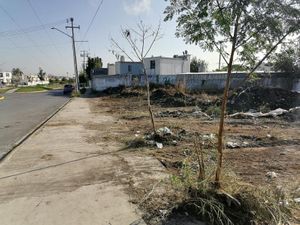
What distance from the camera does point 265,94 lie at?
20969mm

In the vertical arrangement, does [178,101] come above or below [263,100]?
A: below

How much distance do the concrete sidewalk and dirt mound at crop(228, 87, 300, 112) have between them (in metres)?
11.5

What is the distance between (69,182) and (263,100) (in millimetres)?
16966

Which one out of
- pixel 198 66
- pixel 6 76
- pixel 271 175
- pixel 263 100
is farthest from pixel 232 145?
pixel 6 76

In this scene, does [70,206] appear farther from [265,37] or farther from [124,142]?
[124,142]

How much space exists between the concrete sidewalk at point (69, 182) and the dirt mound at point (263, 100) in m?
11.5

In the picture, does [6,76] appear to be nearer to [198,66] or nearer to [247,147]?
[198,66]

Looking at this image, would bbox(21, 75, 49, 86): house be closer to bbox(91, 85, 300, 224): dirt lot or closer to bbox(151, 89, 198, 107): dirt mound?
bbox(151, 89, 198, 107): dirt mound

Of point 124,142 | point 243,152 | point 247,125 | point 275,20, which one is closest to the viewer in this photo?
point 275,20

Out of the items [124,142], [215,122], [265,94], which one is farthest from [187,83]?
[124,142]

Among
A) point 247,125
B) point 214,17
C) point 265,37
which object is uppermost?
point 214,17

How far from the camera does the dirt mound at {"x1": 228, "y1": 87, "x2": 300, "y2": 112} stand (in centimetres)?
1834

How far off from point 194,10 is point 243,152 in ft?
15.0

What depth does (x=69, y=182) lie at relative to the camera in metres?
5.78
